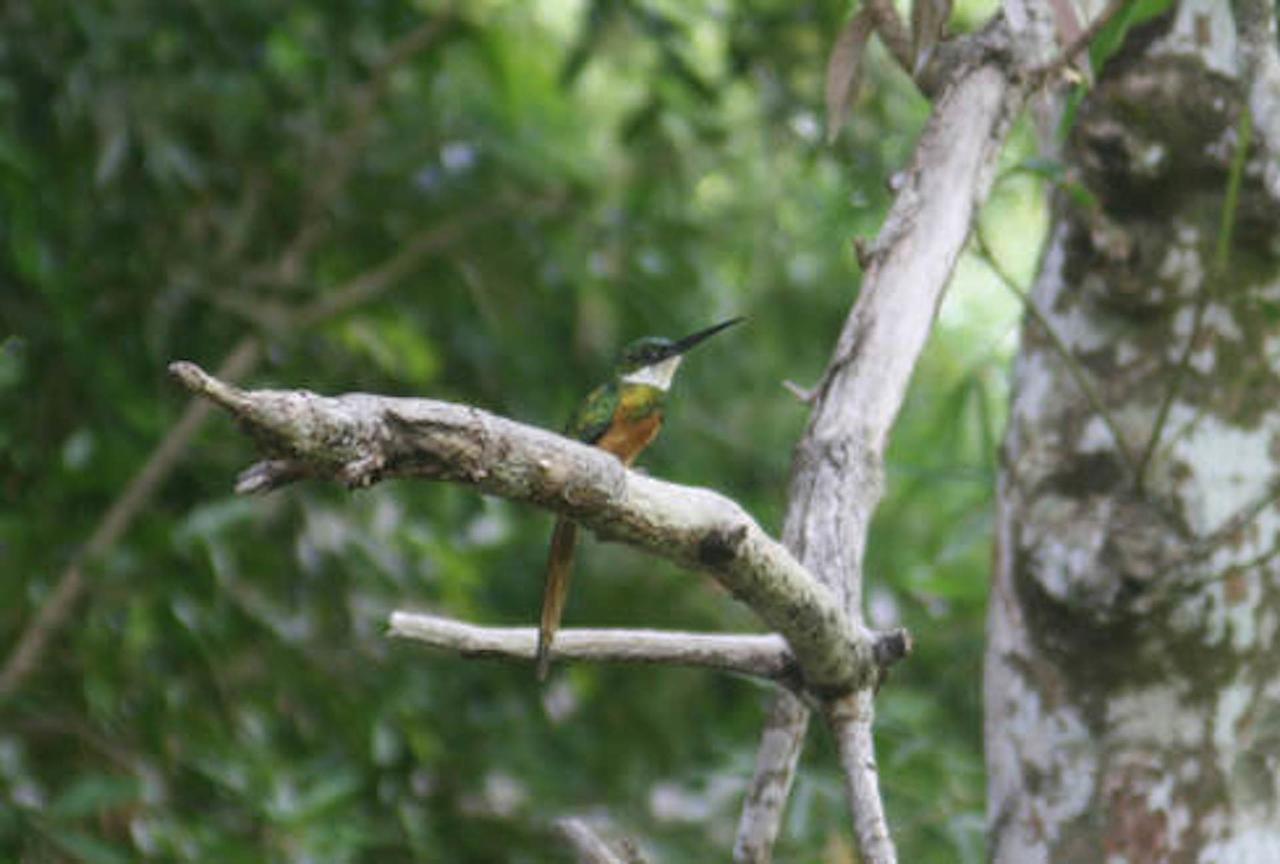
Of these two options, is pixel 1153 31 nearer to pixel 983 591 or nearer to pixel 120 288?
pixel 983 591

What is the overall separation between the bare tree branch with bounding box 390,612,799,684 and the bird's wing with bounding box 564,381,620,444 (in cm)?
53

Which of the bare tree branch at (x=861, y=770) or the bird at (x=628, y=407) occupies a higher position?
the bird at (x=628, y=407)

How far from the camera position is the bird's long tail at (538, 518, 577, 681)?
4.30 feet

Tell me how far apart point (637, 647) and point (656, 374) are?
0.69 meters

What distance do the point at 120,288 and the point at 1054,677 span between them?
5.04 feet

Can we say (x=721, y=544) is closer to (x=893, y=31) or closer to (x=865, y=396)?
(x=865, y=396)

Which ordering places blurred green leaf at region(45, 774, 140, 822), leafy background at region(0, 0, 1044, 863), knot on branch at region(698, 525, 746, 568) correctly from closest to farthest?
knot on branch at region(698, 525, 746, 568)
blurred green leaf at region(45, 774, 140, 822)
leafy background at region(0, 0, 1044, 863)

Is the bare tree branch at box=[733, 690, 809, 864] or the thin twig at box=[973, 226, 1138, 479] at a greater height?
the thin twig at box=[973, 226, 1138, 479]

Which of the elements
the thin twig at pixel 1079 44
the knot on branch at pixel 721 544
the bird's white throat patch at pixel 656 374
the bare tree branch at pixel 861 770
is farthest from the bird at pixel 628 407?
the knot on branch at pixel 721 544

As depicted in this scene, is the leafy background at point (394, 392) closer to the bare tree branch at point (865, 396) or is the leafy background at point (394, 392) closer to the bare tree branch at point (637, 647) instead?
the bare tree branch at point (865, 396)

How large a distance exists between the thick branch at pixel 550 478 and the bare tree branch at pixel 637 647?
46mm

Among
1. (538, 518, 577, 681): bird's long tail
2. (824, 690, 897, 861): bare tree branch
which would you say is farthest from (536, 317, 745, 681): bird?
(824, 690, 897, 861): bare tree branch

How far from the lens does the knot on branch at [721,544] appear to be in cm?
112

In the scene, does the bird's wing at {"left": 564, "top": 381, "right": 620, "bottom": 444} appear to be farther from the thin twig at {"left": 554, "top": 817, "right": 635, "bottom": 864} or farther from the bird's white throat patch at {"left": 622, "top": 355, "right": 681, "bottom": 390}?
the thin twig at {"left": 554, "top": 817, "right": 635, "bottom": 864}
